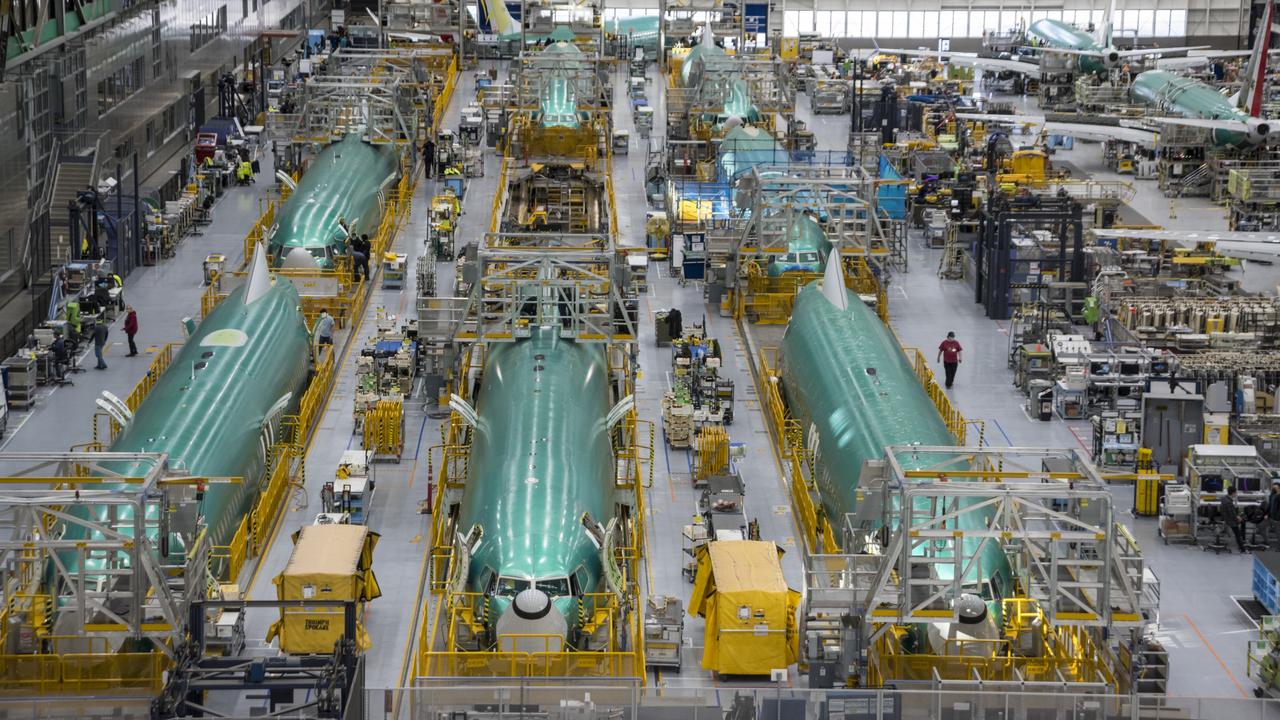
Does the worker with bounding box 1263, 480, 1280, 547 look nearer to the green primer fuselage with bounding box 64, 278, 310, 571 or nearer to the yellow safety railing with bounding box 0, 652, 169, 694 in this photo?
the green primer fuselage with bounding box 64, 278, 310, 571

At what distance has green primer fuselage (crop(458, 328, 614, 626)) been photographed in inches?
1510

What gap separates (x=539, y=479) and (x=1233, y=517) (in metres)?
17.6

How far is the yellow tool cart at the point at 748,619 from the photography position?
38.9 metres

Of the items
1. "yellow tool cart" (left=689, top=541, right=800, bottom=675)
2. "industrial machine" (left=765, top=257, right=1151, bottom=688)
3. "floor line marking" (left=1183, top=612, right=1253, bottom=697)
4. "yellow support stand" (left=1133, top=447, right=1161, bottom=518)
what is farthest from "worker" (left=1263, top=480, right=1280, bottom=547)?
"yellow tool cart" (left=689, top=541, right=800, bottom=675)

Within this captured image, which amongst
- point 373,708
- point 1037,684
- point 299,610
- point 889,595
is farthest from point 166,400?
point 1037,684

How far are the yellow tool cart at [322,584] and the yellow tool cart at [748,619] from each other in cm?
760

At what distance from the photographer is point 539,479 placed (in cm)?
4128

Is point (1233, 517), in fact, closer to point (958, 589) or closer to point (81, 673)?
point (958, 589)

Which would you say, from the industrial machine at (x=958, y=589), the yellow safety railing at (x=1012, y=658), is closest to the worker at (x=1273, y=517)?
the industrial machine at (x=958, y=589)

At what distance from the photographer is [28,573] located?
39.2 meters

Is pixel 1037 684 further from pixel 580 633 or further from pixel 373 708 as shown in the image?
pixel 373 708

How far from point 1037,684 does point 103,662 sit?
17715 millimetres

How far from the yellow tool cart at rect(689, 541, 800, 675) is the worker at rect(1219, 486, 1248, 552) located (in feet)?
42.8

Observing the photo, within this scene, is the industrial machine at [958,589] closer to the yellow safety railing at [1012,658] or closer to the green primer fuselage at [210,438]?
the yellow safety railing at [1012,658]
